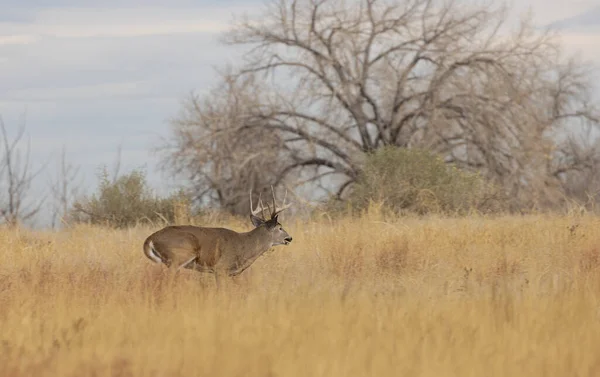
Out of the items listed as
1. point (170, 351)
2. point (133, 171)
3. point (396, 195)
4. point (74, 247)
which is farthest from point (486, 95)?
point (170, 351)

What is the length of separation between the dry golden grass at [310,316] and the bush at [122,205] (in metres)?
8.99

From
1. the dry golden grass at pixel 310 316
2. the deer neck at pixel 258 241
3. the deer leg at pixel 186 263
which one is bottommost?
the dry golden grass at pixel 310 316

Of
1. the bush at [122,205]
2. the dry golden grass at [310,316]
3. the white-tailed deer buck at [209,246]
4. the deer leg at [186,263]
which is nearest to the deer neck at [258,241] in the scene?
the white-tailed deer buck at [209,246]

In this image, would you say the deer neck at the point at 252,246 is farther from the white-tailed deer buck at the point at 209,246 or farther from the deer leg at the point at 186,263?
the deer leg at the point at 186,263

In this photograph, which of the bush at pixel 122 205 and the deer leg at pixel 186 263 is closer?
the deer leg at pixel 186 263

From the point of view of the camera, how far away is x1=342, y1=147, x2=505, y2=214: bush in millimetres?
21719

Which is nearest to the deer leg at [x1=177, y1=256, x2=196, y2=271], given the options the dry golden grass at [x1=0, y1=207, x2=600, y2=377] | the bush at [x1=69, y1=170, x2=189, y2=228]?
the dry golden grass at [x1=0, y1=207, x2=600, y2=377]

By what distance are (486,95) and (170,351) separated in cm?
2241

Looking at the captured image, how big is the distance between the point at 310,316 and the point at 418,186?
15.4 m

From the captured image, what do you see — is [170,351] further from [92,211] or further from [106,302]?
[92,211]

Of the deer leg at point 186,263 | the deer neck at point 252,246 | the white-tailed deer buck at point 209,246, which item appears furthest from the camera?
the deer neck at point 252,246

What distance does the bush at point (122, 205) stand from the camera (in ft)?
70.4

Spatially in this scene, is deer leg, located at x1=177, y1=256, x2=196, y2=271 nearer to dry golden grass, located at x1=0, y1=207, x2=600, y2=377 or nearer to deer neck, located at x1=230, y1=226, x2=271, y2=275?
dry golden grass, located at x1=0, y1=207, x2=600, y2=377

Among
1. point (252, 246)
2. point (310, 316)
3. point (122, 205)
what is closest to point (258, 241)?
point (252, 246)
